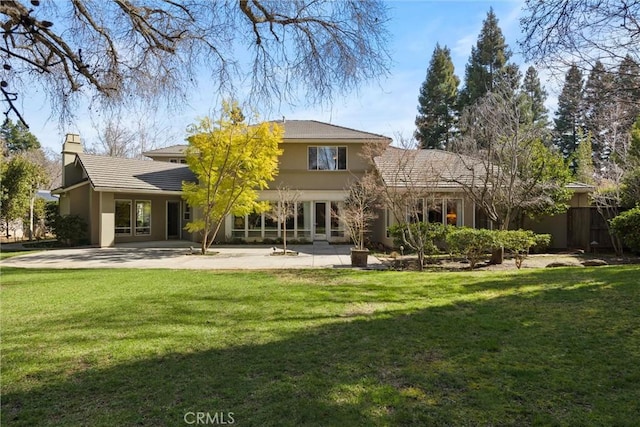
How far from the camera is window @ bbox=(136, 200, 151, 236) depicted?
74.0 ft

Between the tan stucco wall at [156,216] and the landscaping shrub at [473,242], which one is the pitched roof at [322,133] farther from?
the landscaping shrub at [473,242]

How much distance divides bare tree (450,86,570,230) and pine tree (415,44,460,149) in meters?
25.8

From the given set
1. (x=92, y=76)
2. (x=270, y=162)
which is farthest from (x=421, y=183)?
(x=92, y=76)

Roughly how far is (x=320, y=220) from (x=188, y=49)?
17.2 meters

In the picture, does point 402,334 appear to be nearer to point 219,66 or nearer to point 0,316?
point 219,66

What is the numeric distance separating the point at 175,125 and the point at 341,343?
4.28m

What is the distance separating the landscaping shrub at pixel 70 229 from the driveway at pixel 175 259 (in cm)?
226

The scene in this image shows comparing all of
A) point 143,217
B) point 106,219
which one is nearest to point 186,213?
point 143,217

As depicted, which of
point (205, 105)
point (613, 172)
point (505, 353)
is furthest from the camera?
point (613, 172)

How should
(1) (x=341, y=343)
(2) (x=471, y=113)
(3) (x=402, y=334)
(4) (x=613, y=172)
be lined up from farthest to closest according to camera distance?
(4) (x=613, y=172) → (2) (x=471, y=113) → (3) (x=402, y=334) → (1) (x=341, y=343)

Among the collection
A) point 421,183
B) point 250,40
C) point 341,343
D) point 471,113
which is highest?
point 471,113

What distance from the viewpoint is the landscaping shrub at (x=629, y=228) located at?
574 inches

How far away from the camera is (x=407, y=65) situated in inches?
244

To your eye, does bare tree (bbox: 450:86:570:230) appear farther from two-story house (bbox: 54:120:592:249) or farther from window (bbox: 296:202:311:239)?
window (bbox: 296:202:311:239)
